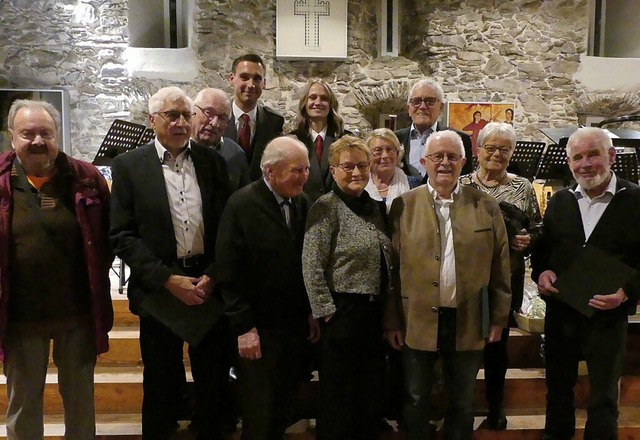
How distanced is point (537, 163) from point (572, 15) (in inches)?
170

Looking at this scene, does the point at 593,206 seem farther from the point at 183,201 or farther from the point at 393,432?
the point at 183,201

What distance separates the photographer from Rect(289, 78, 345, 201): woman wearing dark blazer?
286 cm

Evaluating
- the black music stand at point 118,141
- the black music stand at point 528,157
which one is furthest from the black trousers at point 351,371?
the black music stand at point 528,157

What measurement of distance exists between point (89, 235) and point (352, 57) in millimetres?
6373

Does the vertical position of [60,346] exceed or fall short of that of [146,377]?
it exceeds it

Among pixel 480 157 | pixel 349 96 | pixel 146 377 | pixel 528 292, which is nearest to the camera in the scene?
pixel 146 377

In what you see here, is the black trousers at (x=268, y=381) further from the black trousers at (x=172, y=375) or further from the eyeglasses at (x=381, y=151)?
the eyeglasses at (x=381, y=151)

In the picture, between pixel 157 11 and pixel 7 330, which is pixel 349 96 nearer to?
pixel 157 11

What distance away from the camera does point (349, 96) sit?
26.3 feet

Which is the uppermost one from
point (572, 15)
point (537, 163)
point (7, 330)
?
point (572, 15)

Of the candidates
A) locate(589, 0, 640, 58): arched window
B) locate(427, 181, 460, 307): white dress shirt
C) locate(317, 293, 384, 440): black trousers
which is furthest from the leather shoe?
locate(589, 0, 640, 58): arched window

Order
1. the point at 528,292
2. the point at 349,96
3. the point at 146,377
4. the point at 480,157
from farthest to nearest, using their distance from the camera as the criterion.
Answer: the point at 349,96, the point at 528,292, the point at 480,157, the point at 146,377

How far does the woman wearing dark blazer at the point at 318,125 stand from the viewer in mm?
2855

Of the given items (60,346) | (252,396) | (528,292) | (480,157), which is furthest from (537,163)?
(60,346)
